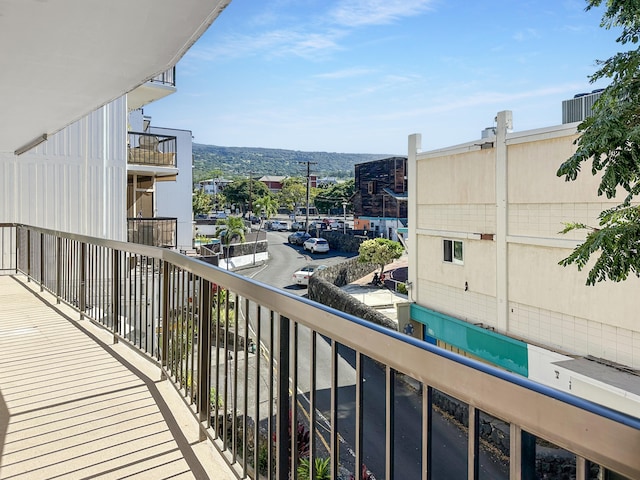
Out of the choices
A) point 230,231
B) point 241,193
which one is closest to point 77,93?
point 230,231

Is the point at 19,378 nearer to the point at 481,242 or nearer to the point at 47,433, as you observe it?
the point at 47,433

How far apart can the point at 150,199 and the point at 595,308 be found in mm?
14009

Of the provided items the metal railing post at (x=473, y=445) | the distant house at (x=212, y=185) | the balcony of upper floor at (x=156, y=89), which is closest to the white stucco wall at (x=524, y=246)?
the balcony of upper floor at (x=156, y=89)

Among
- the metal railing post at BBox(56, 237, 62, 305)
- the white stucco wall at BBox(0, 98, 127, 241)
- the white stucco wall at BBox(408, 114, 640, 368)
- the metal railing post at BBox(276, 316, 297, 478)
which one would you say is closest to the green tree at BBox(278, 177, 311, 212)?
the white stucco wall at BBox(408, 114, 640, 368)

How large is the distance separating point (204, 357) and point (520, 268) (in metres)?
9.92

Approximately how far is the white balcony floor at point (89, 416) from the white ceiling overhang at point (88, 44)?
1850mm

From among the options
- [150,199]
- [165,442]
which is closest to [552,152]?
[165,442]

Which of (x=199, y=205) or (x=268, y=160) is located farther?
(x=268, y=160)

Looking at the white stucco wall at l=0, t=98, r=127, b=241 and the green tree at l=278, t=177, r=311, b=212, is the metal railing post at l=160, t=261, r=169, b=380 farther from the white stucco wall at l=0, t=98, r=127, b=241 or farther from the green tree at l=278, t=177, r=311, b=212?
the green tree at l=278, t=177, r=311, b=212

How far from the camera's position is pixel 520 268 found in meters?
10.9

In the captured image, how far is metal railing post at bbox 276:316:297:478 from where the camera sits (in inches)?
58.6

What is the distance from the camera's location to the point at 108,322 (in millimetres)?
3809

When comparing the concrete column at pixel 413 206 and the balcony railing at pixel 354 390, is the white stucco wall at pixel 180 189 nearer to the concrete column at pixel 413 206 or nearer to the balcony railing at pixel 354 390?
the concrete column at pixel 413 206

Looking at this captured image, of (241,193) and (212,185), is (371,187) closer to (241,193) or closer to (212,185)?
(241,193)
